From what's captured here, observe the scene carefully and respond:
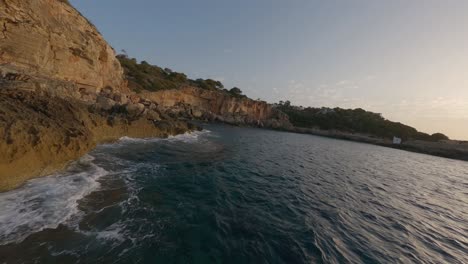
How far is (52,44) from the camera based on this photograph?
68.3 feet

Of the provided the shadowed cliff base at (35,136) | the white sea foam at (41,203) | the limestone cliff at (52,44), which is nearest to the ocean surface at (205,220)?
the white sea foam at (41,203)

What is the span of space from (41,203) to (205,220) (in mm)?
4693

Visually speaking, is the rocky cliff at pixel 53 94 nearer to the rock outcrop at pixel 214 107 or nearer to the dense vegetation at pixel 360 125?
the rock outcrop at pixel 214 107

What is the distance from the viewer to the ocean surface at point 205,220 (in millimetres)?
4617

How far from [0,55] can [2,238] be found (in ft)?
64.1

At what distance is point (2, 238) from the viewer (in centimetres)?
426

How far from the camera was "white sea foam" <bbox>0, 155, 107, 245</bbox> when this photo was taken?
4.70m

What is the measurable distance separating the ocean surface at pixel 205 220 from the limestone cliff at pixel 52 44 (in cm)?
976

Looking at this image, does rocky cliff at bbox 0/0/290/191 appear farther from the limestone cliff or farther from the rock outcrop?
the rock outcrop

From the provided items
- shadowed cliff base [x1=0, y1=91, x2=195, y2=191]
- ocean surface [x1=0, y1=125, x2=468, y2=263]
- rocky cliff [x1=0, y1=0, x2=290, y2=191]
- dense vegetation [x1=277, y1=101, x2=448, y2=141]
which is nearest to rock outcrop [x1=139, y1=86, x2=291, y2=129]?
rocky cliff [x1=0, y1=0, x2=290, y2=191]

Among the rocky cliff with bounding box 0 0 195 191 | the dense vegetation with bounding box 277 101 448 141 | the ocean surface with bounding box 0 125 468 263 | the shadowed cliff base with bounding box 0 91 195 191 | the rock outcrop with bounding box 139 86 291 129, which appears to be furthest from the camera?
the dense vegetation with bounding box 277 101 448 141

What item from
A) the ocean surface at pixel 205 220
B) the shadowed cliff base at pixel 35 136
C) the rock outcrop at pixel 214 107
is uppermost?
the rock outcrop at pixel 214 107

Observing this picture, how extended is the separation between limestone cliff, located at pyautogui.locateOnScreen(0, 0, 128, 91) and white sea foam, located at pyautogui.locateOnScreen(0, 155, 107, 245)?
8661mm

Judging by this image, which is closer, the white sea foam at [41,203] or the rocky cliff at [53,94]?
the white sea foam at [41,203]
